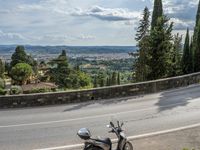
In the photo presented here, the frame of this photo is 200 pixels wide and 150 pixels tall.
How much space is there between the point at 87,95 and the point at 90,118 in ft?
14.1

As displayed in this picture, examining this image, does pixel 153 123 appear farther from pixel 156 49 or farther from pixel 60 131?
pixel 156 49

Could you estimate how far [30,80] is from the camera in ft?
295

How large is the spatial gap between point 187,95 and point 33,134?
10904 millimetres

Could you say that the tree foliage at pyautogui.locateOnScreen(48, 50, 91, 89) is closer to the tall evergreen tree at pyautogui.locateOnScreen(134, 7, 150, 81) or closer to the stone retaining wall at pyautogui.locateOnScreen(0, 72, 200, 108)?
the tall evergreen tree at pyautogui.locateOnScreen(134, 7, 150, 81)

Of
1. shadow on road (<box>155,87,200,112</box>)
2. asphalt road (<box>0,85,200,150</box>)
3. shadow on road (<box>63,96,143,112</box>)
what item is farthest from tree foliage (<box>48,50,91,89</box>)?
asphalt road (<box>0,85,200,150</box>)

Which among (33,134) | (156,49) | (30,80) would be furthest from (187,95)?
(30,80)

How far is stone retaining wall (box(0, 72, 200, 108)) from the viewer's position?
18.6 metres

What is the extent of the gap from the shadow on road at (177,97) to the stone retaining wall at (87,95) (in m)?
0.78

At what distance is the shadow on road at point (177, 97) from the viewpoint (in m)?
18.7

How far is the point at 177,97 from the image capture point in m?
21.0

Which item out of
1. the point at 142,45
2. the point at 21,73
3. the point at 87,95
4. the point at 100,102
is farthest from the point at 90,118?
the point at 21,73

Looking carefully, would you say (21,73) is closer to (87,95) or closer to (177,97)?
(87,95)

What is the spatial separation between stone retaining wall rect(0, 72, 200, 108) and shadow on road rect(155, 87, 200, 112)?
78 cm

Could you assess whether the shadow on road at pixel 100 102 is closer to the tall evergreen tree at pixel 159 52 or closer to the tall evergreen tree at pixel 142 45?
the tall evergreen tree at pixel 159 52
